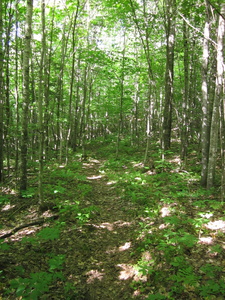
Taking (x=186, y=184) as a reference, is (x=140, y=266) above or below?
below

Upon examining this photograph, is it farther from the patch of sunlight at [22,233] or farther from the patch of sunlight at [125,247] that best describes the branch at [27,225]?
the patch of sunlight at [125,247]

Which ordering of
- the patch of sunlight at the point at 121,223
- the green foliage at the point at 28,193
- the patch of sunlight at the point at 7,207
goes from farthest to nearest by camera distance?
1. the patch of sunlight at the point at 7,207
2. the green foliage at the point at 28,193
3. the patch of sunlight at the point at 121,223

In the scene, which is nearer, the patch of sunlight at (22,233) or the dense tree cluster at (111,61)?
the patch of sunlight at (22,233)

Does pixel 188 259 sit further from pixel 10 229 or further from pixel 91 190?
pixel 91 190

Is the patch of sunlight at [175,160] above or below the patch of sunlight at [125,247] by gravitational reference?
above

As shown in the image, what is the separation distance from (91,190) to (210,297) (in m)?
6.05

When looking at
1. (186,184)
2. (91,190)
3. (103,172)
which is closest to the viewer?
(186,184)

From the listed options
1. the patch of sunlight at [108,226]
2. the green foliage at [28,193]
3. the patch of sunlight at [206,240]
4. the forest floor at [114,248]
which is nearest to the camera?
the forest floor at [114,248]

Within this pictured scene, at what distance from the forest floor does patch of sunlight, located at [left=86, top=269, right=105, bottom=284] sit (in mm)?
20

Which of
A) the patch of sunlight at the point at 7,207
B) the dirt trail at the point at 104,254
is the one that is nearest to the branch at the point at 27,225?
the dirt trail at the point at 104,254

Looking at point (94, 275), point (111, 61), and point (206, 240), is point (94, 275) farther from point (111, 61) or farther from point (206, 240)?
point (111, 61)

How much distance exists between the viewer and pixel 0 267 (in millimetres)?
3781

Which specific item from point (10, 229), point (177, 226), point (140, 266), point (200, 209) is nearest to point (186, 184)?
point (200, 209)

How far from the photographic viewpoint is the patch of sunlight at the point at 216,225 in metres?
4.82
